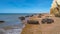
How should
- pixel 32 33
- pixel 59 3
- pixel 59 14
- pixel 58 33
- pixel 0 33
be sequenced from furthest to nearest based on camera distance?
pixel 59 3 < pixel 59 14 < pixel 0 33 < pixel 32 33 < pixel 58 33

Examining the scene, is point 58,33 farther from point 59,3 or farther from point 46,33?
point 59,3

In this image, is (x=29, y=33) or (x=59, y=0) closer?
(x=29, y=33)

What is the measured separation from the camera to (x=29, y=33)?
27.6 ft

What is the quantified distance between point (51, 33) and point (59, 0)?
12.9 m

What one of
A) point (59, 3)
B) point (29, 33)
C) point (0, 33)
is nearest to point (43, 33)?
point (29, 33)

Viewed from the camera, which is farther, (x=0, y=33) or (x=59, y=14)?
(x=59, y=14)

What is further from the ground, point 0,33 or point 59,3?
point 59,3

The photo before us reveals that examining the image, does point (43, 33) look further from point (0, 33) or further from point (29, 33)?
point (0, 33)

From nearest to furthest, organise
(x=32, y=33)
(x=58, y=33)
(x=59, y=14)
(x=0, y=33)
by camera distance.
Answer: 1. (x=58, y=33)
2. (x=32, y=33)
3. (x=0, y=33)
4. (x=59, y=14)

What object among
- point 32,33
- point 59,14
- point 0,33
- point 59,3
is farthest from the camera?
point 59,3

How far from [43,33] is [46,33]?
0.64 ft

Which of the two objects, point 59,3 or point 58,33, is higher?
point 59,3

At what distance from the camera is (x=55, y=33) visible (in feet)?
25.9

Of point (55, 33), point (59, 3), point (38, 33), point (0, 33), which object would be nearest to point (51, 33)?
point (55, 33)
